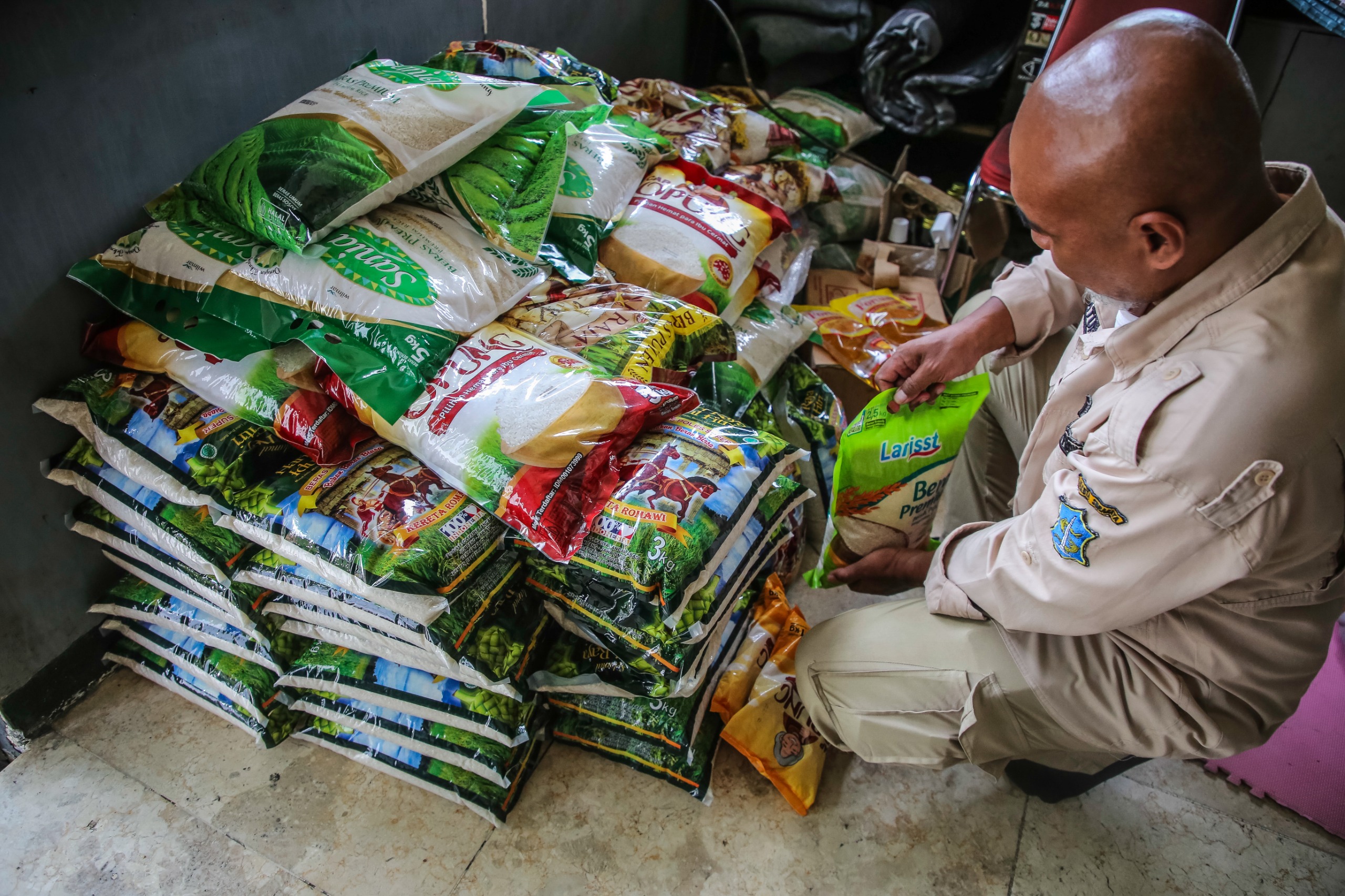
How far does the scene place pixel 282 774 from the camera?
1.42m

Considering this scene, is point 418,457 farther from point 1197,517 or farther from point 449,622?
point 1197,517

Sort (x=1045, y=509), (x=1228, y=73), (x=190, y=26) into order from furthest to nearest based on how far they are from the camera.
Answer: (x=190, y=26), (x=1045, y=509), (x=1228, y=73)

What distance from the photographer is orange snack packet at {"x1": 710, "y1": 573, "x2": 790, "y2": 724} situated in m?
1.45

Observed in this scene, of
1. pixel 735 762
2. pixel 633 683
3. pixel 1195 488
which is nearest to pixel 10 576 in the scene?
pixel 633 683

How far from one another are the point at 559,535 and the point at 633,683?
354 mm

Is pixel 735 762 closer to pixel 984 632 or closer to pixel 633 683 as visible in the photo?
pixel 633 683

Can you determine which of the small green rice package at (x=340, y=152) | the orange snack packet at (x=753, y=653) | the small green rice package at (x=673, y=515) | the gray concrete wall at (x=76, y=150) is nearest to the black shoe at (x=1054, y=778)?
the orange snack packet at (x=753, y=653)

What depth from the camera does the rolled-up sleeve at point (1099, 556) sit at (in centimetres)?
90

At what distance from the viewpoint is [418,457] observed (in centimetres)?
122

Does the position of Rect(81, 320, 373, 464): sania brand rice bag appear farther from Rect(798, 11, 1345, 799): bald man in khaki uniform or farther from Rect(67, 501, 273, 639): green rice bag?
Rect(798, 11, 1345, 799): bald man in khaki uniform

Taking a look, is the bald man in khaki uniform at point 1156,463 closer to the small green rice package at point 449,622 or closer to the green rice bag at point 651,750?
the green rice bag at point 651,750

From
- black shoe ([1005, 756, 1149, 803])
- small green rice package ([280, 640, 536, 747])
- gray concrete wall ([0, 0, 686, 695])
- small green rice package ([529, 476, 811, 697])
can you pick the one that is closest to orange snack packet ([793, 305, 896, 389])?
small green rice package ([529, 476, 811, 697])

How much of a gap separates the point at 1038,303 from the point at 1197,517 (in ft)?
2.55

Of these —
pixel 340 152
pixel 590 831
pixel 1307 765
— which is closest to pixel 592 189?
pixel 340 152
